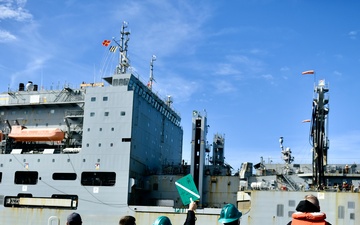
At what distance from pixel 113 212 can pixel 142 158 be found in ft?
12.5

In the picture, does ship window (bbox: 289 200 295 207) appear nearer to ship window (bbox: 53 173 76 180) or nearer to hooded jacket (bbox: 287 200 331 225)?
ship window (bbox: 53 173 76 180)

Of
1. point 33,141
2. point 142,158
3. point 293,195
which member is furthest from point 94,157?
point 293,195

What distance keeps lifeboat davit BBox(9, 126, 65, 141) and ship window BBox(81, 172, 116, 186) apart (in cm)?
325

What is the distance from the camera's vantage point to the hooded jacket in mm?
3875

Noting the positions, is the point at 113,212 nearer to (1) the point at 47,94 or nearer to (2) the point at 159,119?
(2) the point at 159,119

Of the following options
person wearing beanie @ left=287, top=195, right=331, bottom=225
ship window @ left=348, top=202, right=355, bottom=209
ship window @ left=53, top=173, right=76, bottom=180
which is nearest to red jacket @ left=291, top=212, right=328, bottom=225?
person wearing beanie @ left=287, top=195, right=331, bottom=225

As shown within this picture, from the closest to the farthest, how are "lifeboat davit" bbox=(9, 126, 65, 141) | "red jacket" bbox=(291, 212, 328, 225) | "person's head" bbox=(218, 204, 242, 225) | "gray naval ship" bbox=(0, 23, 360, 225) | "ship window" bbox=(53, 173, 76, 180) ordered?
"red jacket" bbox=(291, 212, 328, 225)
"person's head" bbox=(218, 204, 242, 225)
"gray naval ship" bbox=(0, 23, 360, 225)
"ship window" bbox=(53, 173, 76, 180)
"lifeboat davit" bbox=(9, 126, 65, 141)

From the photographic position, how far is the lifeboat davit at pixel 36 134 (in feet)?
90.8

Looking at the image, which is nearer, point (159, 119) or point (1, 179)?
point (1, 179)

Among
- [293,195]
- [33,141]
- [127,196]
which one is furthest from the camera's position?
[33,141]

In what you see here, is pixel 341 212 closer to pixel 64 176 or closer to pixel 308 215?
pixel 64 176

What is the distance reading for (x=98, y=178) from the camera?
2598cm

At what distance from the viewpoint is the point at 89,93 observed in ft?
88.9

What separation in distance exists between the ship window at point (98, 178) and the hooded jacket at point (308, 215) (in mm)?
22317
